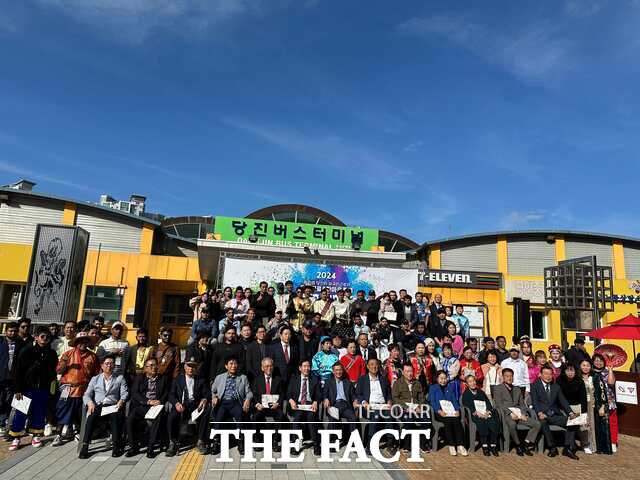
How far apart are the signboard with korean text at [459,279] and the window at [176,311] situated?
1166 cm

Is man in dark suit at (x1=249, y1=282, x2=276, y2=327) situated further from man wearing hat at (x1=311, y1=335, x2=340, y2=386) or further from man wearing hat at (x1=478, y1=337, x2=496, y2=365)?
man wearing hat at (x1=478, y1=337, x2=496, y2=365)

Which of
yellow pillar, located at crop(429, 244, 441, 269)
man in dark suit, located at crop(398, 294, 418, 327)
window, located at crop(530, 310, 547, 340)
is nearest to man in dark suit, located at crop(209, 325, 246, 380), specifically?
man in dark suit, located at crop(398, 294, 418, 327)

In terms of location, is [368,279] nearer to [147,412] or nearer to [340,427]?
[340,427]

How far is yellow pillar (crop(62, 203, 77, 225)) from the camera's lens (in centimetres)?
2039

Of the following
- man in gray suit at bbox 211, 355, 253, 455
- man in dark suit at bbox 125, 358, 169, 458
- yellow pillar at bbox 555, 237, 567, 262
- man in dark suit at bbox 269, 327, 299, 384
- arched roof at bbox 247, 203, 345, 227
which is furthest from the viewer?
arched roof at bbox 247, 203, 345, 227

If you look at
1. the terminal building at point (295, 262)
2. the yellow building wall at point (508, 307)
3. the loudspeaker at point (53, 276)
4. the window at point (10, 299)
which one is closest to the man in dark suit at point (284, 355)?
the loudspeaker at point (53, 276)

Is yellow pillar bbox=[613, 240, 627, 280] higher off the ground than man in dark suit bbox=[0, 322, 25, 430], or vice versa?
yellow pillar bbox=[613, 240, 627, 280]

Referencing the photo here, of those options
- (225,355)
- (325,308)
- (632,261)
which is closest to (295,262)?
(325,308)

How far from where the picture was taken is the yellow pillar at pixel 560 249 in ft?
72.2

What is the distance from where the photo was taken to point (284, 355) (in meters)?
7.23

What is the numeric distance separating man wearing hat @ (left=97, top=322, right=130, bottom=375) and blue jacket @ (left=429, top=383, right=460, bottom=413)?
501 centimetres

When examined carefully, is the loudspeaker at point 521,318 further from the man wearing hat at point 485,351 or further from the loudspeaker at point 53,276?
the loudspeaker at point 53,276

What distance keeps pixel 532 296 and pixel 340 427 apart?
1757 cm

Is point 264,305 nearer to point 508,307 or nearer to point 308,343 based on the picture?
point 308,343
